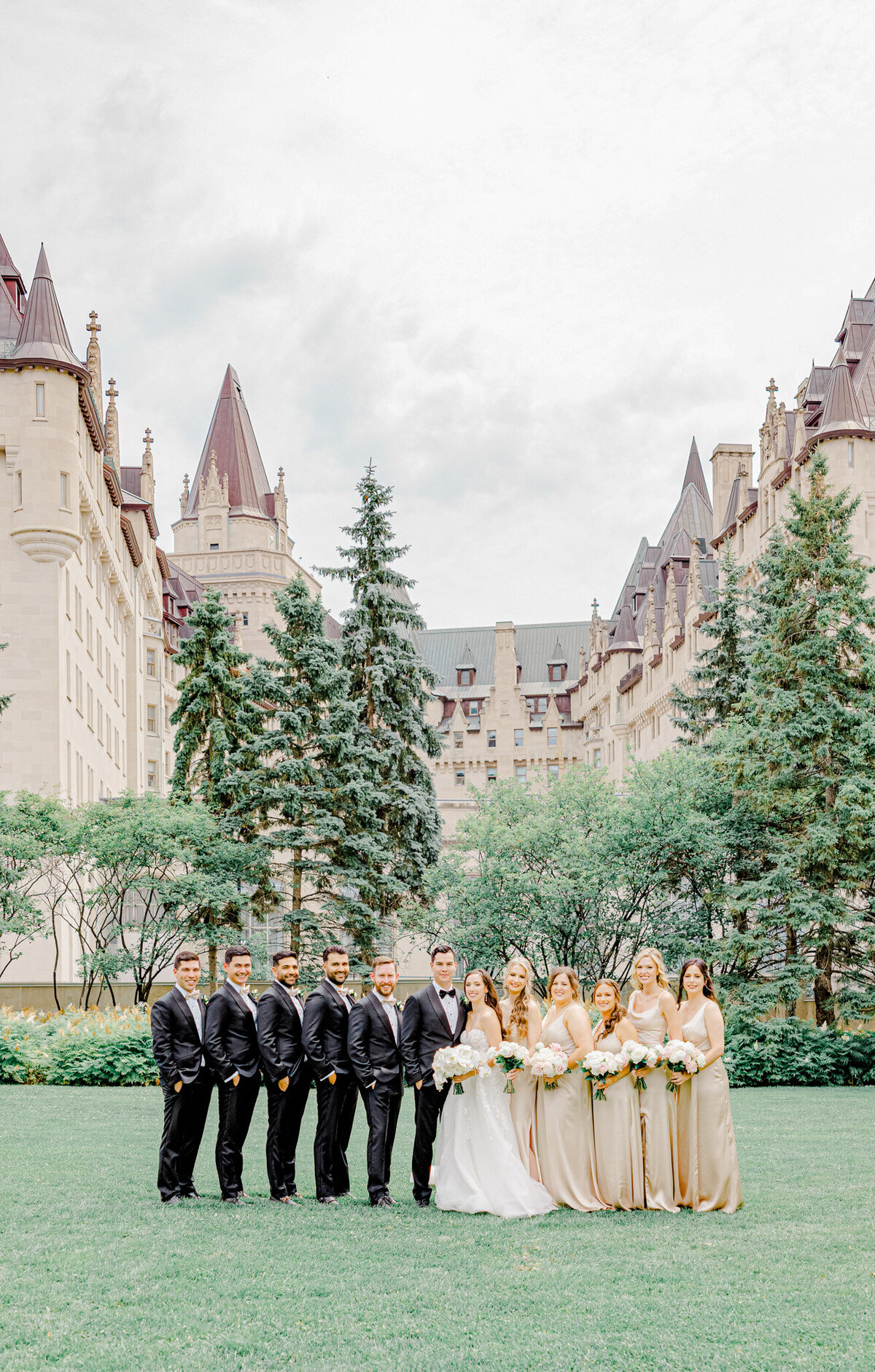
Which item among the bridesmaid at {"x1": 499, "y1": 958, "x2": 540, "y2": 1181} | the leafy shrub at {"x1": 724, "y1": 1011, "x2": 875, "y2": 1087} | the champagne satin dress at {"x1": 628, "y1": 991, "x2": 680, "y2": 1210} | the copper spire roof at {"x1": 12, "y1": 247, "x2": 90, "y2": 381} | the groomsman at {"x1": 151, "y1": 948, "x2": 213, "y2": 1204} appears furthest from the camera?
the copper spire roof at {"x1": 12, "y1": 247, "x2": 90, "y2": 381}

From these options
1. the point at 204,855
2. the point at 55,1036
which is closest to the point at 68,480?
the point at 204,855

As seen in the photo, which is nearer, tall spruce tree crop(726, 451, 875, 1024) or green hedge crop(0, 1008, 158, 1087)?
green hedge crop(0, 1008, 158, 1087)

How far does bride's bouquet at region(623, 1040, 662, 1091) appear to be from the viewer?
35.7 feet

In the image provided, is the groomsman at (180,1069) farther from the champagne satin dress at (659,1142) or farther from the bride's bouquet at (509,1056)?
the champagne satin dress at (659,1142)

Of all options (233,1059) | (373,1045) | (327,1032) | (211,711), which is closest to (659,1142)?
(373,1045)

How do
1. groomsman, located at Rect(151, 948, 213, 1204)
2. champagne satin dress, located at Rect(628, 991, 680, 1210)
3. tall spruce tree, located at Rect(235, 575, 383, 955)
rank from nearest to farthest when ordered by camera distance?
groomsman, located at Rect(151, 948, 213, 1204) → champagne satin dress, located at Rect(628, 991, 680, 1210) → tall spruce tree, located at Rect(235, 575, 383, 955)

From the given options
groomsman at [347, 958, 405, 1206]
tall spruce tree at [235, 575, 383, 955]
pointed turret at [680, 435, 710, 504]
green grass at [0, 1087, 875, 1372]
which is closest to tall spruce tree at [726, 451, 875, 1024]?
tall spruce tree at [235, 575, 383, 955]

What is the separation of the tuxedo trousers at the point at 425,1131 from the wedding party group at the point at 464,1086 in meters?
0.01

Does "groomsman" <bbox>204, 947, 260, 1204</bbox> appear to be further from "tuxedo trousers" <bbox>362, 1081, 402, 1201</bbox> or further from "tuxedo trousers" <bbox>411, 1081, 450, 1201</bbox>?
"tuxedo trousers" <bbox>411, 1081, 450, 1201</bbox>

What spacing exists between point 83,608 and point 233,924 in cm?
1495

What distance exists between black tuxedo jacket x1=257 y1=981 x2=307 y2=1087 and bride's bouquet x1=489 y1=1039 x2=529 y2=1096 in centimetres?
152

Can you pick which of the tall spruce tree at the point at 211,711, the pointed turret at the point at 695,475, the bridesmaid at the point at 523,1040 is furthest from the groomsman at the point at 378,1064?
the pointed turret at the point at 695,475

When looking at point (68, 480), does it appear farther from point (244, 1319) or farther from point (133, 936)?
point (244, 1319)

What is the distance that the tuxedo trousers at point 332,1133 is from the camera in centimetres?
1103
